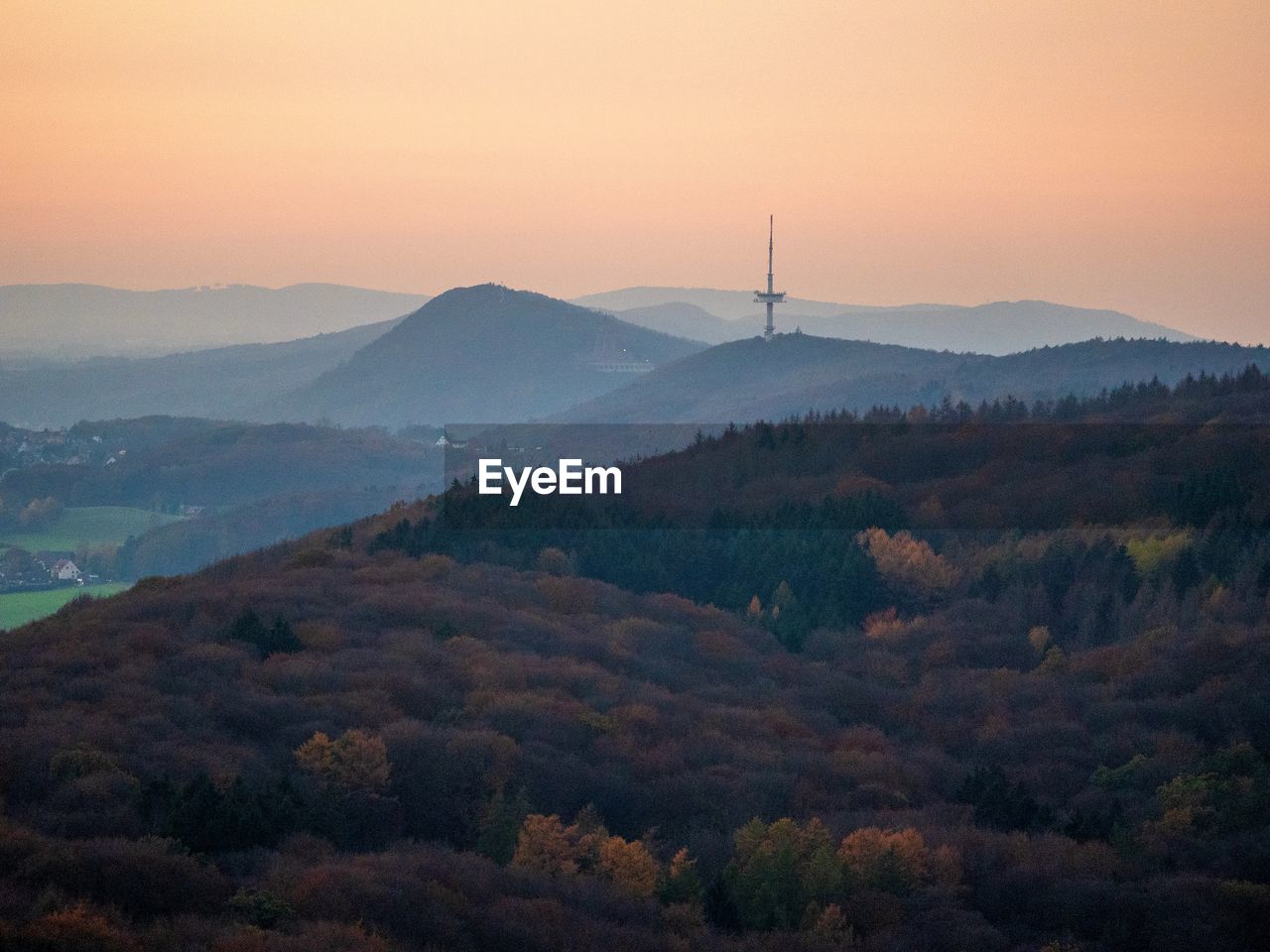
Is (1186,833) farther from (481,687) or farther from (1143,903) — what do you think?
(481,687)

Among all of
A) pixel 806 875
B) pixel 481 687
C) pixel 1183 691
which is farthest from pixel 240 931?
pixel 1183 691

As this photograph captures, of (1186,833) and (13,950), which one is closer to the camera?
(13,950)

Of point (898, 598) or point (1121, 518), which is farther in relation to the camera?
point (1121, 518)

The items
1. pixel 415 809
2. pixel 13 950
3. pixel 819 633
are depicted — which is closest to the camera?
pixel 13 950

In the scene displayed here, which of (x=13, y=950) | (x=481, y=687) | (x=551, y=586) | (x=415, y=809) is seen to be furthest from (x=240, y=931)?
(x=551, y=586)

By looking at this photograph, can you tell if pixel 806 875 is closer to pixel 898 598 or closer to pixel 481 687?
pixel 481 687

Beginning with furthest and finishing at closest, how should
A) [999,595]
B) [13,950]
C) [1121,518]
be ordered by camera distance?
1. [1121,518]
2. [999,595]
3. [13,950]
